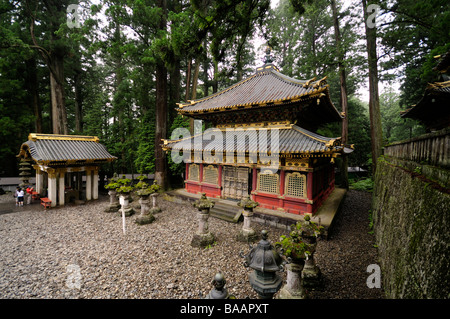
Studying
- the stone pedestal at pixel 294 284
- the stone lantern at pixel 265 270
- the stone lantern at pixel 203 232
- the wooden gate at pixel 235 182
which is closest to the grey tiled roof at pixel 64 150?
the wooden gate at pixel 235 182

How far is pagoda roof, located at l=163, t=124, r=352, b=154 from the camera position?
7.59 metres

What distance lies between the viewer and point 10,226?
8.12 meters

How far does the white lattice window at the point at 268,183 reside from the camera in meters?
9.27

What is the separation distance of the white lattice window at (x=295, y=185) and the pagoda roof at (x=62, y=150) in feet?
38.4

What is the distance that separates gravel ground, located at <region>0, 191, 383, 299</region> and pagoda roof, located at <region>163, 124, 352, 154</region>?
359cm

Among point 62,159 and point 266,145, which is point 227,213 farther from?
point 62,159

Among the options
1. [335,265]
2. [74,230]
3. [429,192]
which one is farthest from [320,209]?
[74,230]

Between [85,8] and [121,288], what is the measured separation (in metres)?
20.2

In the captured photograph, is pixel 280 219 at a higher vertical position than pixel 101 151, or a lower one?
lower

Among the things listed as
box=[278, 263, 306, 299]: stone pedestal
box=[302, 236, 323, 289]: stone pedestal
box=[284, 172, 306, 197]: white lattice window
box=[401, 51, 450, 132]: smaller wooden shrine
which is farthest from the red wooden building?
box=[278, 263, 306, 299]: stone pedestal
